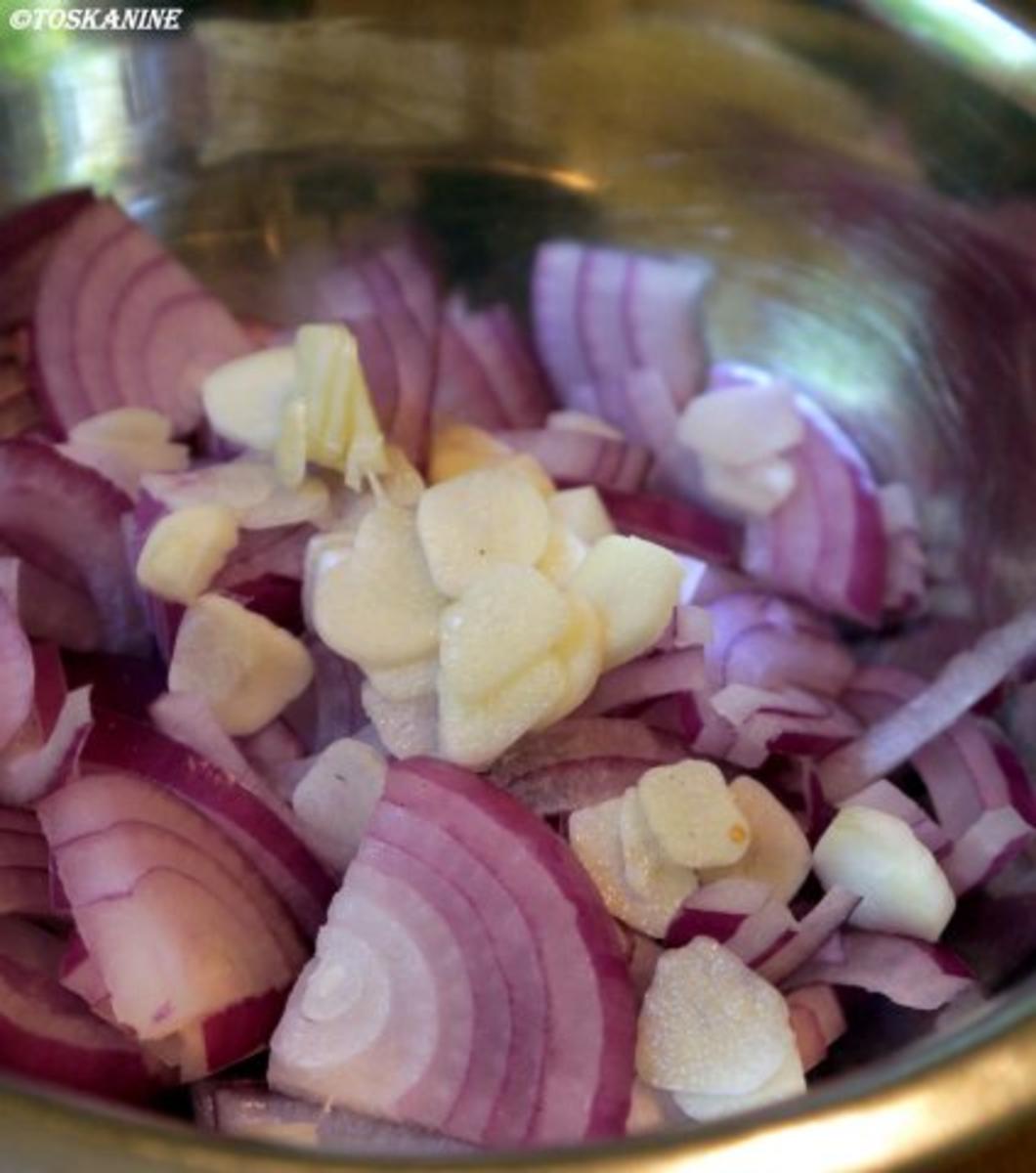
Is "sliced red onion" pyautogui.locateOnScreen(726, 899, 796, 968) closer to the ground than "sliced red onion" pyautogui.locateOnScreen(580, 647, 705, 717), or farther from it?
closer to the ground

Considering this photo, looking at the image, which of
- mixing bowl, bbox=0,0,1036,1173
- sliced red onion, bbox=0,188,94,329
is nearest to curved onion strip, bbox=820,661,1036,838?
mixing bowl, bbox=0,0,1036,1173

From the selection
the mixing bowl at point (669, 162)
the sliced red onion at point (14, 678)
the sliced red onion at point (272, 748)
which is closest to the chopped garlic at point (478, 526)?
the sliced red onion at point (272, 748)

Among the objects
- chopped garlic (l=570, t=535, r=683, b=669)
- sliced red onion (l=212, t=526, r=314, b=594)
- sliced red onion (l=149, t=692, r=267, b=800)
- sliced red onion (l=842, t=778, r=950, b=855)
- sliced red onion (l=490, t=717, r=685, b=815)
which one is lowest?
sliced red onion (l=842, t=778, r=950, b=855)

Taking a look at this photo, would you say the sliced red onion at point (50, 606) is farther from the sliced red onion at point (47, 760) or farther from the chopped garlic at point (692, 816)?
the chopped garlic at point (692, 816)

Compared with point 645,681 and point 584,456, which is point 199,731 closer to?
point 645,681

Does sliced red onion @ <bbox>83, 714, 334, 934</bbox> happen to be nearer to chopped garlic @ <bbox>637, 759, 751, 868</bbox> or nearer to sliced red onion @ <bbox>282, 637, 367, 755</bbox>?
sliced red onion @ <bbox>282, 637, 367, 755</bbox>

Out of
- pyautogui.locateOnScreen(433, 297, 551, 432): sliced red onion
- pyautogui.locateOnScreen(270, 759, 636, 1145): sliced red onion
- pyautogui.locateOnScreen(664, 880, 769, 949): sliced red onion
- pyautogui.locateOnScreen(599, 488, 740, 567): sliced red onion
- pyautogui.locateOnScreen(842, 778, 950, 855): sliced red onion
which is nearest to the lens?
pyautogui.locateOnScreen(270, 759, 636, 1145): sliced red onion
